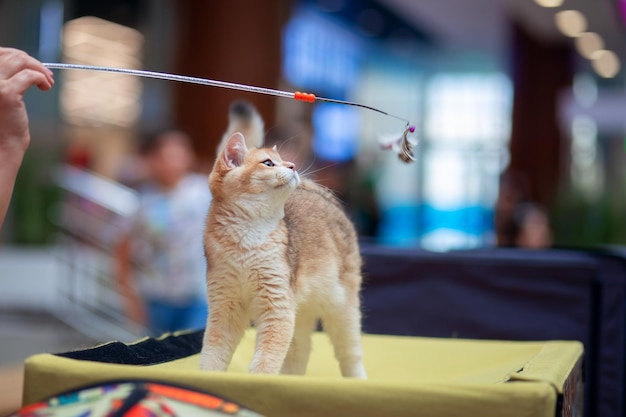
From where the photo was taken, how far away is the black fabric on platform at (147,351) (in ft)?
4.89

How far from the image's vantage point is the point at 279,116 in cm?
925

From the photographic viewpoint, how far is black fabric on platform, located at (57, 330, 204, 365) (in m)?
1.49

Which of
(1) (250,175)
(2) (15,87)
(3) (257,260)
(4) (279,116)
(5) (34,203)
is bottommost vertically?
(5) (34,203)

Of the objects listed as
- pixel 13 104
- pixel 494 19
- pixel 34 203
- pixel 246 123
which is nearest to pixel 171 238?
pixel 246 123

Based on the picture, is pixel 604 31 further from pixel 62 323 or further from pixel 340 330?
pixel 340 330

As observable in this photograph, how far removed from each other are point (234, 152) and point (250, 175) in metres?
0.05

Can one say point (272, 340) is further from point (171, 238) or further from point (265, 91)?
point (171, 238)

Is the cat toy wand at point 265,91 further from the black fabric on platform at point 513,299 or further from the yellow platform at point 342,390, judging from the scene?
the black fabric on platform at point 513,299

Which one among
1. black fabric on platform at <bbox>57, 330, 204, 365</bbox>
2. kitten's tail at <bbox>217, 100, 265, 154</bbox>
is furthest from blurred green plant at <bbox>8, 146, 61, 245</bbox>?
kitten's tail at <bbox>217, 100, 265, 154</bbox>

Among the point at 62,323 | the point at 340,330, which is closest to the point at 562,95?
the point at 62,323

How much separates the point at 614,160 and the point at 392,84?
6.64 meters

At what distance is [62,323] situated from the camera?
308 inches

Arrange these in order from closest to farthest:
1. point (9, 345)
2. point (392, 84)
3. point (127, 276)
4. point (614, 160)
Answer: point (127, 276)
point (9, 345)
point (614, 160)
point (392, 84)

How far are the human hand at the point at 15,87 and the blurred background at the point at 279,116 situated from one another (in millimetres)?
454
